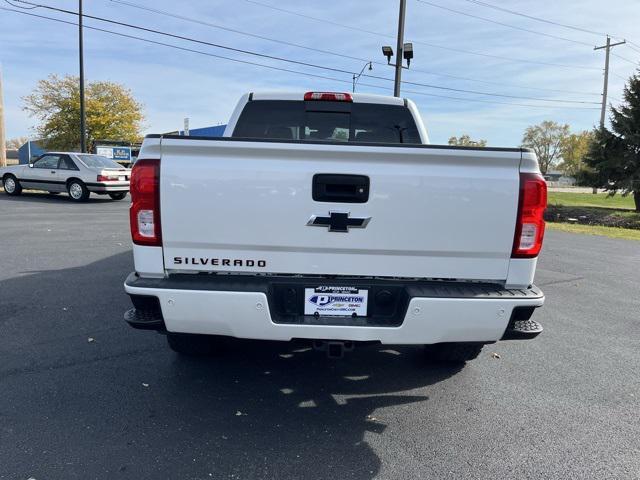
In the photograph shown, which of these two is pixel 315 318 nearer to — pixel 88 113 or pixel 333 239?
pixel 333 239

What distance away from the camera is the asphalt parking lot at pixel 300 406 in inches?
104

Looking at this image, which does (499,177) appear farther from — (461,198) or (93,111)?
(93,111)

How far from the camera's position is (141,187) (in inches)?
106

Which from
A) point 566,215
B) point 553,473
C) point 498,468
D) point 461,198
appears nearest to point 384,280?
point 461,198

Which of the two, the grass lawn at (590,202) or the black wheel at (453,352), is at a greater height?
the grass lawn at (590,202)

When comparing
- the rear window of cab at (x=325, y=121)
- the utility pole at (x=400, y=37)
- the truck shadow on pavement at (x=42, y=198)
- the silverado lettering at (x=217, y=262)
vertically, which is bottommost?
the truck shadow on pavement at (x=42, y=198)

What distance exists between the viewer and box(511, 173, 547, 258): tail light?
8.95ft

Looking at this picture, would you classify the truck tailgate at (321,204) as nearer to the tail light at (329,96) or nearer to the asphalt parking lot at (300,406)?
the asphalt parking lot at (300,406)

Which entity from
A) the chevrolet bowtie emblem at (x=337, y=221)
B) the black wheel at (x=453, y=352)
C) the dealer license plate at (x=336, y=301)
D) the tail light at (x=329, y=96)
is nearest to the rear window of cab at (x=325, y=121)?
the tail light at (x=329, y=96)

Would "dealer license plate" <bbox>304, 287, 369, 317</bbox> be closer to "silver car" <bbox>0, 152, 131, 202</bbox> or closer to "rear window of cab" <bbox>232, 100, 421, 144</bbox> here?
"rear window of cab" <bbox>232, 100, 421, 144</bbox>

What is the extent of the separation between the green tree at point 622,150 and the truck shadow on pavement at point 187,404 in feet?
85.2

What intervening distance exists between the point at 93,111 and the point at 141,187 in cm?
4234

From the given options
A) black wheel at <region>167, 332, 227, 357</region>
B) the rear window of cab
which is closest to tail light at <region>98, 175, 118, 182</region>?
the rear window of cab

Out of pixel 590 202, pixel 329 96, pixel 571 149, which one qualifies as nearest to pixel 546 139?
pixel 571 149
